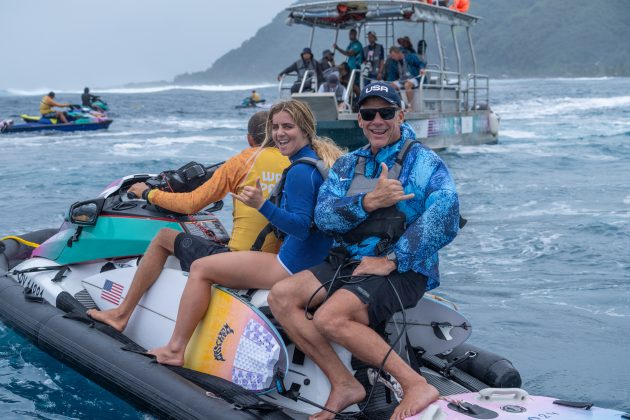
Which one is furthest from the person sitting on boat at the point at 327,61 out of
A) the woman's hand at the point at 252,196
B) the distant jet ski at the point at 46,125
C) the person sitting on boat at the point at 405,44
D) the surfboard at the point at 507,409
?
the surfboard at the point at 507,409

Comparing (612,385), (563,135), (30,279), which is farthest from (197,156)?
(612,385)

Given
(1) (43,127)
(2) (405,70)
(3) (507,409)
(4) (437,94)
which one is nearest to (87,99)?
(1) (43,127)

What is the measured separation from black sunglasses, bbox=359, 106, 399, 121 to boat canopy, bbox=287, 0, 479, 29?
12743 millimetres

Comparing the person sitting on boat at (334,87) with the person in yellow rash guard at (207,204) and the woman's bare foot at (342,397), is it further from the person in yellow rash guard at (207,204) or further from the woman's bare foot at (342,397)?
the woman's bare foot at (342,397)

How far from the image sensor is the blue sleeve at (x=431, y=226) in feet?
12.3

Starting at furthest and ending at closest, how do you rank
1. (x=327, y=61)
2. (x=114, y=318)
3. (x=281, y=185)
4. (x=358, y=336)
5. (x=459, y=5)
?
(x=459, y=5) → (x=327, y=61) → (x=114, y=318) → (x=281, y=185) → (x=358, y=336)

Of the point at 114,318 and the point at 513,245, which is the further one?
the point at 513,245

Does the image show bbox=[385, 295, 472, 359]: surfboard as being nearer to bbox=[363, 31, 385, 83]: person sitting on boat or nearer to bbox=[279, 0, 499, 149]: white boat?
bbox=[279, 0, 499, 149]: white boat

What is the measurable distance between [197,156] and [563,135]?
12207 millimetres

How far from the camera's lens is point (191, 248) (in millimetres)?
4781

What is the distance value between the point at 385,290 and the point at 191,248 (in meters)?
1.43

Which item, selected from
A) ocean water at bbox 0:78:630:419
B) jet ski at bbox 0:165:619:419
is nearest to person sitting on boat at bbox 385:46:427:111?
ocean water at bbox 0:78:630:419

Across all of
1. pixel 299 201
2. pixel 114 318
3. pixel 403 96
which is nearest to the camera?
pixel 299 201

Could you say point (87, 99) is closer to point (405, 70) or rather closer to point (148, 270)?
point (405, 70)
